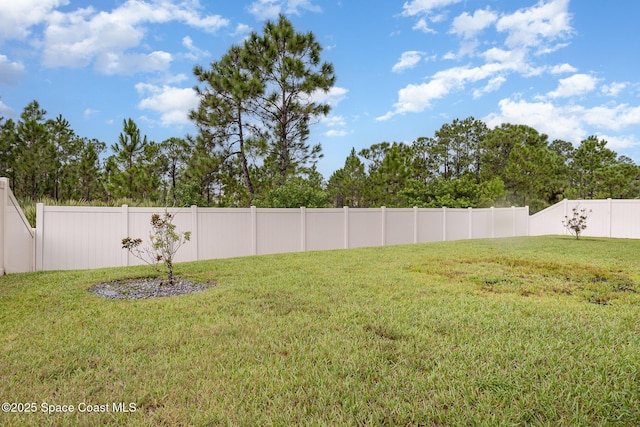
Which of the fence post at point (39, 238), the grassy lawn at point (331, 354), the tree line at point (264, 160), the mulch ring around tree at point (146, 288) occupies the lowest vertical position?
the mulch ring around tree at point (146, 288)

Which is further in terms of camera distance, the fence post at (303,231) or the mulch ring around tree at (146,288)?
the fence post at (303,231)

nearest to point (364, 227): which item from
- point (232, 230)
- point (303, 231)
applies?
point (303, 231)

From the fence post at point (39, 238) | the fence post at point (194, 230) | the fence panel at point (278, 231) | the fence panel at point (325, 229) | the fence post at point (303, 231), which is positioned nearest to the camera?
the fence post at point (39, 238)

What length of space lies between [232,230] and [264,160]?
940 centimetres

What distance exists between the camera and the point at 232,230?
888 cm

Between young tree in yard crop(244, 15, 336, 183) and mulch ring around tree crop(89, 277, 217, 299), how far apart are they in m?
9.29

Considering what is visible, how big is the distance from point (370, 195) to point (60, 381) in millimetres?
20149

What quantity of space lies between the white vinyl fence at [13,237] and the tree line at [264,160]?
3145 millimetres

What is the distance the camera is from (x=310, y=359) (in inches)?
92.4

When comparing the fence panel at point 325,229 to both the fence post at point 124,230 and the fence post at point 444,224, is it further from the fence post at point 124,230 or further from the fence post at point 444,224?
the fence post at point 444,224

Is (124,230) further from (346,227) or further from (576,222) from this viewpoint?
(576,222)

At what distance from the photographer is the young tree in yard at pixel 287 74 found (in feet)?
46.4

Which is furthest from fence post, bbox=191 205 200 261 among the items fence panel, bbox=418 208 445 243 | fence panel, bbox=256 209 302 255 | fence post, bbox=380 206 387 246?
fence panel, bbox=418 208 445 243

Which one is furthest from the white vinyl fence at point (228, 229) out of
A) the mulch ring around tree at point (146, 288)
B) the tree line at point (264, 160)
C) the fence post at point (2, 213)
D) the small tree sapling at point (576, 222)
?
the mulch ring around tree at point (146, 288)
